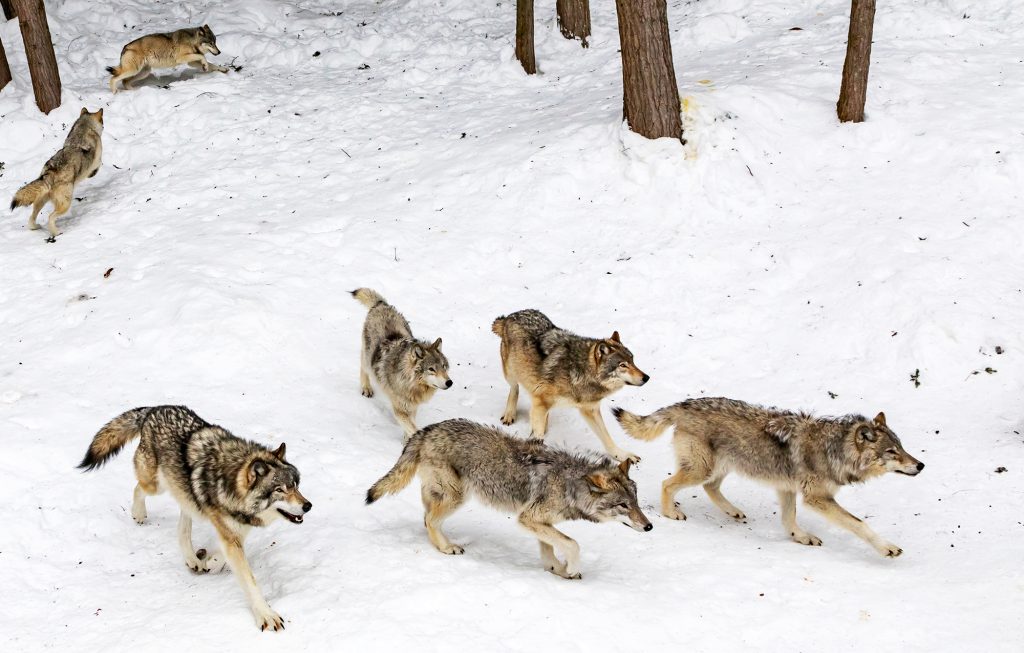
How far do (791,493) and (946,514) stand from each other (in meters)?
1.46

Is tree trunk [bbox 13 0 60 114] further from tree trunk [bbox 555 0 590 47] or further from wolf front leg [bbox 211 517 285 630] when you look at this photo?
wolf front leg [bbox 211 517 285 630]

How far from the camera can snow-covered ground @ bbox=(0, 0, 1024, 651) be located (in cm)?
692

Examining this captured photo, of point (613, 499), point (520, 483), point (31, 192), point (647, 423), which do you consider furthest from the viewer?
point (31, 192)

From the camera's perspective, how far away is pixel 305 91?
1841 centimetres

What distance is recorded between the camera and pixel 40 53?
53.7 ft

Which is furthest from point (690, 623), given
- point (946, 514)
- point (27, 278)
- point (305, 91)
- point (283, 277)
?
point (305, 91)

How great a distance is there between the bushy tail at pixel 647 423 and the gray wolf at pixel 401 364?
1971 mm

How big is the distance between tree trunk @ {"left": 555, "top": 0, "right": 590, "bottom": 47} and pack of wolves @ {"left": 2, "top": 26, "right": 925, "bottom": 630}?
11.0m

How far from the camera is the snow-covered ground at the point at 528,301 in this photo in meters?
6.92

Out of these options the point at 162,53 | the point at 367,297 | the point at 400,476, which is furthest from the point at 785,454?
the point at 162,53

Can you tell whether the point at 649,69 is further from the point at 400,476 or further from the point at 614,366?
the point at 400,476

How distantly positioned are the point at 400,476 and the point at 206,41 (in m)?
14.4

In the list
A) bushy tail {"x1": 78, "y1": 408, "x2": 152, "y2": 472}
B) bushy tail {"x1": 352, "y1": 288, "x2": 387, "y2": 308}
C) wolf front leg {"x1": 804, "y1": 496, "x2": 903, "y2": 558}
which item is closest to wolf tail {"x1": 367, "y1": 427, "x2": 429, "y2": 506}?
bushy tail {"x1": 78, "y1": 408, "x2": 152, "y2": 472}

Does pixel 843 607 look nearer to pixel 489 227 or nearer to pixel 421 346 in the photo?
pixel 421 346
